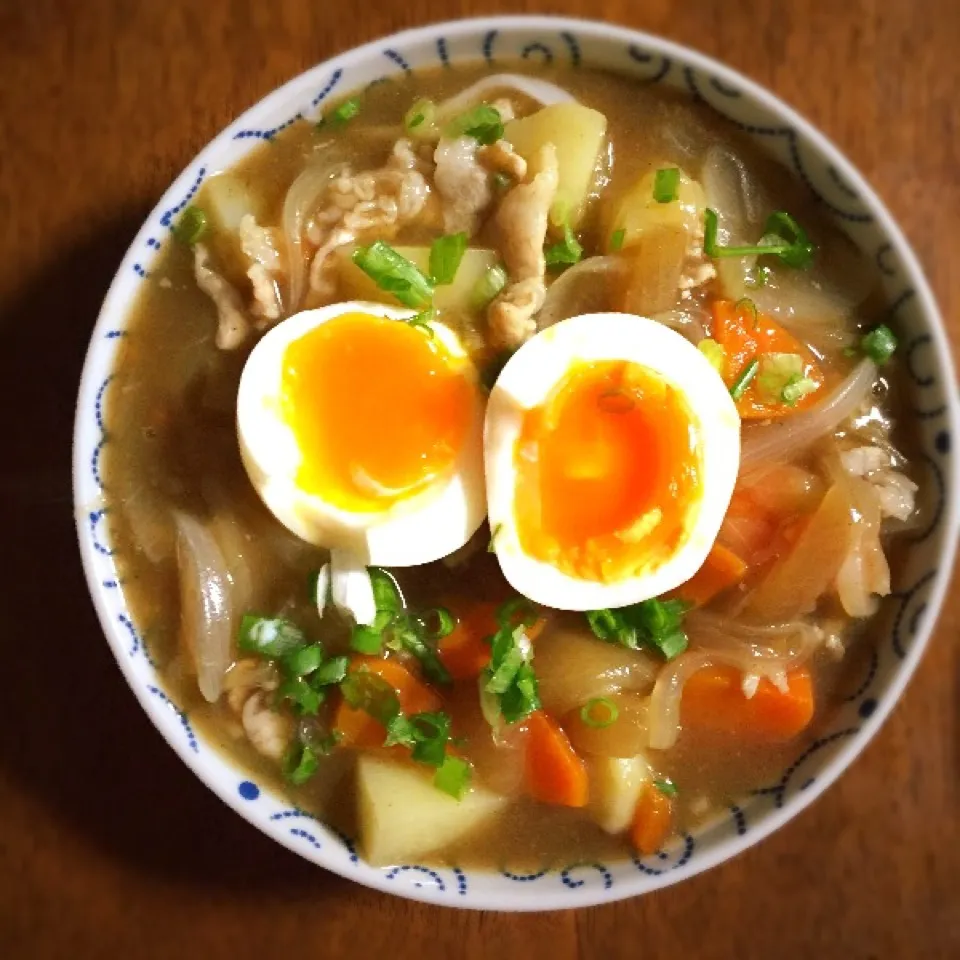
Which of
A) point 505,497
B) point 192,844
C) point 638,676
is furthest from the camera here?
point 192,844

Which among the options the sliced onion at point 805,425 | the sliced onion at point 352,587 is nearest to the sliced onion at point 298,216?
the sliced onion at point 352,587

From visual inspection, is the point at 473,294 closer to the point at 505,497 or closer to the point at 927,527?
the point at 505,497

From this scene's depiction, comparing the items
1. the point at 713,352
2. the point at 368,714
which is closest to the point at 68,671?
the point at 368,714

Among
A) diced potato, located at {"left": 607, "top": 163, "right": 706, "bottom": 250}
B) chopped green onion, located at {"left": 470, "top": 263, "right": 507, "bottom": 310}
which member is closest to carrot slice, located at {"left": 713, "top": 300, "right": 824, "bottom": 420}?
diced potato, located at {"left": 607, "top": 163, "right": 706, "bottom": 250}

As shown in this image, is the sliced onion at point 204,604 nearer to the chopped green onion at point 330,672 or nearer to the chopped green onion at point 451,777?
the chopped green onion at point 330,672

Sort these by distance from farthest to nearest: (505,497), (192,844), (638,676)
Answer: (192,844) → (638,676) → (505,497)

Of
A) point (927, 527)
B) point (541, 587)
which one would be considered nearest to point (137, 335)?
point (541, 587)
